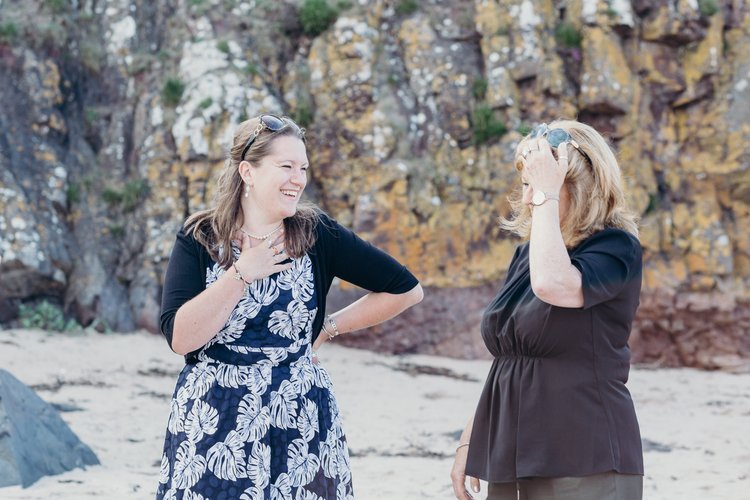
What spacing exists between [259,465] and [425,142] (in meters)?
8.41

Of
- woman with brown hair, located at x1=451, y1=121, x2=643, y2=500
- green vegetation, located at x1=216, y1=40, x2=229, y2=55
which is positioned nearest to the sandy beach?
woman with brown hair, located at x1=451, y1=121, x2=643, y2=500

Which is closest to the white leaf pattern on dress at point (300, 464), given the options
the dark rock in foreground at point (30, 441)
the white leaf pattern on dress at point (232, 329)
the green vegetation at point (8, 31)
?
the white leaf pattern on dress at point (232, 329)

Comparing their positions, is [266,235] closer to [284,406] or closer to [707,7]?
[284,406]

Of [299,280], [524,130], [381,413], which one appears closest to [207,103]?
[381,413]

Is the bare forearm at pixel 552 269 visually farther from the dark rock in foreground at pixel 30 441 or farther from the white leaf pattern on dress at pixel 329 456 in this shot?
the dark rock in foreground at pixel 30 441

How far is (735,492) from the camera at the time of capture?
16.2 ft

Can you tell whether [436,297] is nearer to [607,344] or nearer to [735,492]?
[735,492]

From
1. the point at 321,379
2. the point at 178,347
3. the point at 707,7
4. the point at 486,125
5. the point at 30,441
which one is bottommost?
the point at 30,441

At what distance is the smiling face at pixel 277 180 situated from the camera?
8.86ft

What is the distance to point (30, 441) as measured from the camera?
494 cm

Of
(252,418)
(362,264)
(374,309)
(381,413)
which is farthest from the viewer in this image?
(381,413)

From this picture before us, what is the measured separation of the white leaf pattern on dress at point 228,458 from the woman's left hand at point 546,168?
116 centimetres

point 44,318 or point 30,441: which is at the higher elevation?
point 44,318

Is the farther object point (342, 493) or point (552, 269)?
point (342, 493)
